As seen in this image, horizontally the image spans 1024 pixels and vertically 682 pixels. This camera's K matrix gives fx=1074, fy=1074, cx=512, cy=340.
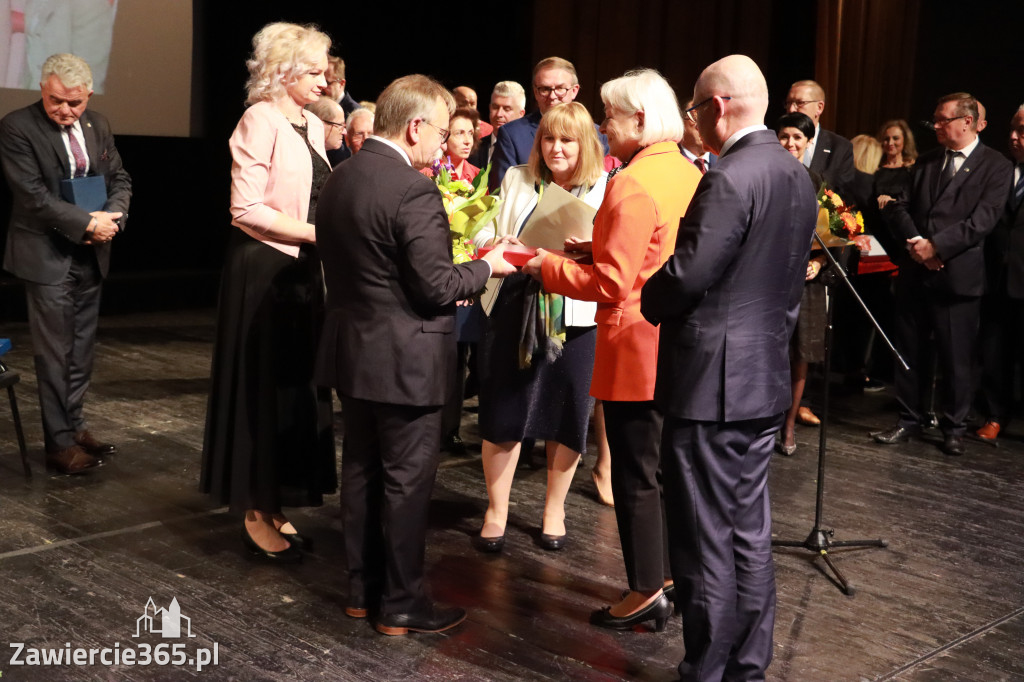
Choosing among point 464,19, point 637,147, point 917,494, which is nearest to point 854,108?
point 464,19

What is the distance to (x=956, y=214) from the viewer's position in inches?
220

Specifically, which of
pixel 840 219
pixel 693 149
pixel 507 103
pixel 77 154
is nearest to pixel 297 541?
pixel 77 154

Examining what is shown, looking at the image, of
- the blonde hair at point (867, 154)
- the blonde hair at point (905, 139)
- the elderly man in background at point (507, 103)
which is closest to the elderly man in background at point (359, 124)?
the elderly man in background at point (507, 103)

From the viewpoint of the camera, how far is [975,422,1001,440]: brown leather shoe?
5.72 meters

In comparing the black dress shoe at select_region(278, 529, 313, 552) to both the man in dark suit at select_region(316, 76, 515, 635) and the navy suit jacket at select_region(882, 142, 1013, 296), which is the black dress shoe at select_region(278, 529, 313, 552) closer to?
the man in dark suit at select_region(316, 76, 515, 635)

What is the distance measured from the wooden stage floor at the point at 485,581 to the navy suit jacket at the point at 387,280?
75cm

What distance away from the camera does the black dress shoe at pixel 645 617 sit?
3172mm

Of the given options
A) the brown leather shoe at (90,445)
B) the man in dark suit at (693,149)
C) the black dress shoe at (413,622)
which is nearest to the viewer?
the black dress shoe at (413,622)

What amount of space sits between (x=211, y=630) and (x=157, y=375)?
3.65m

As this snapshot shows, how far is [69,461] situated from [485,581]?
2.04 meters

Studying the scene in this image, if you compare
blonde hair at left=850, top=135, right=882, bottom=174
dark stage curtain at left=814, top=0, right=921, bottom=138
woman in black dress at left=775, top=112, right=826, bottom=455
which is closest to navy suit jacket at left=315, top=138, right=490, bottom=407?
woman in black dress at left=775, top=112, right=826, bottom=455

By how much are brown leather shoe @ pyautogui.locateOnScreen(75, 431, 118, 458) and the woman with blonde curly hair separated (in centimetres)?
134

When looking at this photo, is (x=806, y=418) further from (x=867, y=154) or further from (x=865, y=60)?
(x=865, y=60)

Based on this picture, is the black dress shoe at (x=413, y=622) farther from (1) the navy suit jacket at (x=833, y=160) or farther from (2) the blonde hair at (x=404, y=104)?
(1) the navy suit jacket at (x=833, y=160)
